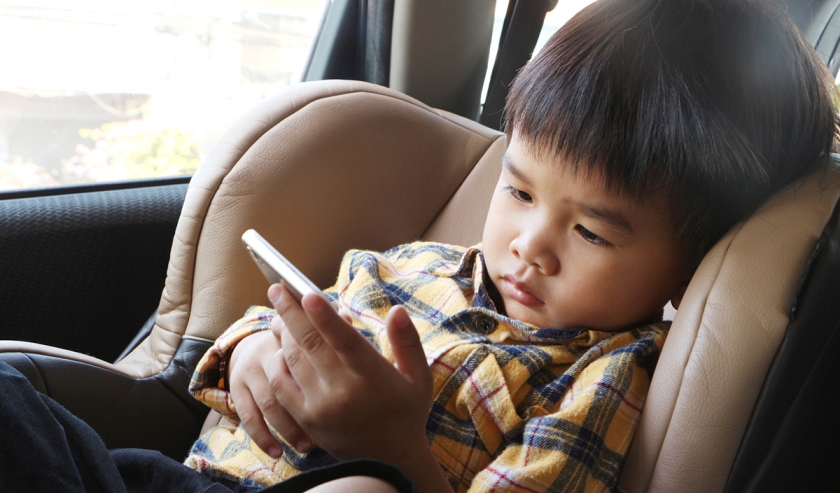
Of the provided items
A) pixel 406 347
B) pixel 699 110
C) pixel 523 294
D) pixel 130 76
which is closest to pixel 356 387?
pixel 406 347

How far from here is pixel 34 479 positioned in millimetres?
633

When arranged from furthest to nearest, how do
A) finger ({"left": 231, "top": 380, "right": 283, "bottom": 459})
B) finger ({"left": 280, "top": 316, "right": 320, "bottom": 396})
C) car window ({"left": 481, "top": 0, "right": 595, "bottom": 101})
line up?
car window ({"left": 481, "top": 0, "right": 595, "bottom": 101}), finger ({"left": 231, "top": 380, "right": 283, "bottom": 459}), finger ({"left": 280, "top": 316, "right": 320, "bottom": 396})

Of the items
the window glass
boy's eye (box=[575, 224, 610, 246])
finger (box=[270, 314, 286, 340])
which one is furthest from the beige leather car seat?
the window glass

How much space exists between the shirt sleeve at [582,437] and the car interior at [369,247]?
0.03 meters

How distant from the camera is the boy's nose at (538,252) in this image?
834 mm

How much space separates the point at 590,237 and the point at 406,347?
309 millimetres

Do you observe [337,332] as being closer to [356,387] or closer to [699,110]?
[356,387]

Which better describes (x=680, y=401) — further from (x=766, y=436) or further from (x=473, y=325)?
(x=473, y=325)

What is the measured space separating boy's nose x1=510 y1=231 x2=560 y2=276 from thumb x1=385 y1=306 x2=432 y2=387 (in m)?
0.23

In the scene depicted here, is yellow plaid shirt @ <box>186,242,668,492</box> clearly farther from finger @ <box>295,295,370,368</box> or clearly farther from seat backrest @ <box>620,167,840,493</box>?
finger @ <box>295,295,370,368</box>

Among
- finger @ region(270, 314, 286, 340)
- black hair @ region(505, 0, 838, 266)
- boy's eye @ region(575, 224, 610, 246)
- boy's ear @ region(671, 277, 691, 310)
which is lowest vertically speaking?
finger @ region(270, 314, 286, 340)

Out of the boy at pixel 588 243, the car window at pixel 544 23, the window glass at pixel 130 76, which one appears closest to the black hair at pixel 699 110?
the boy at pixel 588 243

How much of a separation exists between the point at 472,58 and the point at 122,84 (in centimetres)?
85

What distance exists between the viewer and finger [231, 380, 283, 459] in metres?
0.79
